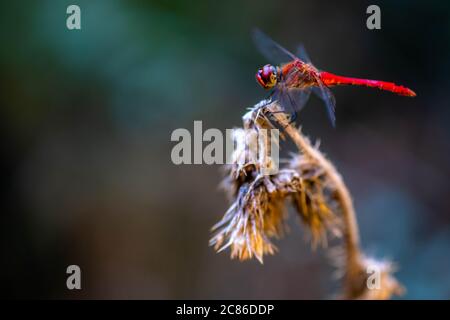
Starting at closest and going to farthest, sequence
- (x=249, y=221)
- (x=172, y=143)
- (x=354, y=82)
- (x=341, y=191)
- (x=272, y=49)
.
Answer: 1. (x=249, y=221)
2. (x=341, y=191)
3. (x=354, y=82)
4. (x=272, y=49)
5. (x=172, y=143)

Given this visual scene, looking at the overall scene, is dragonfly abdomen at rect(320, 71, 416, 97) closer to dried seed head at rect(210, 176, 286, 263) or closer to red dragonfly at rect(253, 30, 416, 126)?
red dragonfly at rect(253, 30, 416, 126)

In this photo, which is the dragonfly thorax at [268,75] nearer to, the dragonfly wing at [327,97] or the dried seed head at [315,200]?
the dragonfly wing at [327,97]

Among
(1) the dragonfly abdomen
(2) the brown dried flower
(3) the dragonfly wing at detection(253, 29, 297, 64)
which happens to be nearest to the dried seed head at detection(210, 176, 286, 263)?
(2) the brown dried flower

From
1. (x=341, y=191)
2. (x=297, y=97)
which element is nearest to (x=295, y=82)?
(x=297, y=97)

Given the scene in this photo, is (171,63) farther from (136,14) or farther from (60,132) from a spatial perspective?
(60,132)

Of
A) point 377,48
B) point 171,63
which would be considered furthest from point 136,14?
point 377,48

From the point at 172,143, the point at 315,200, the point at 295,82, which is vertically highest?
the point at 172,143

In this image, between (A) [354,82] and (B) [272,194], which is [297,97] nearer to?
(A) [354,82]

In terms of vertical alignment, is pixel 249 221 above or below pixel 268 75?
below
